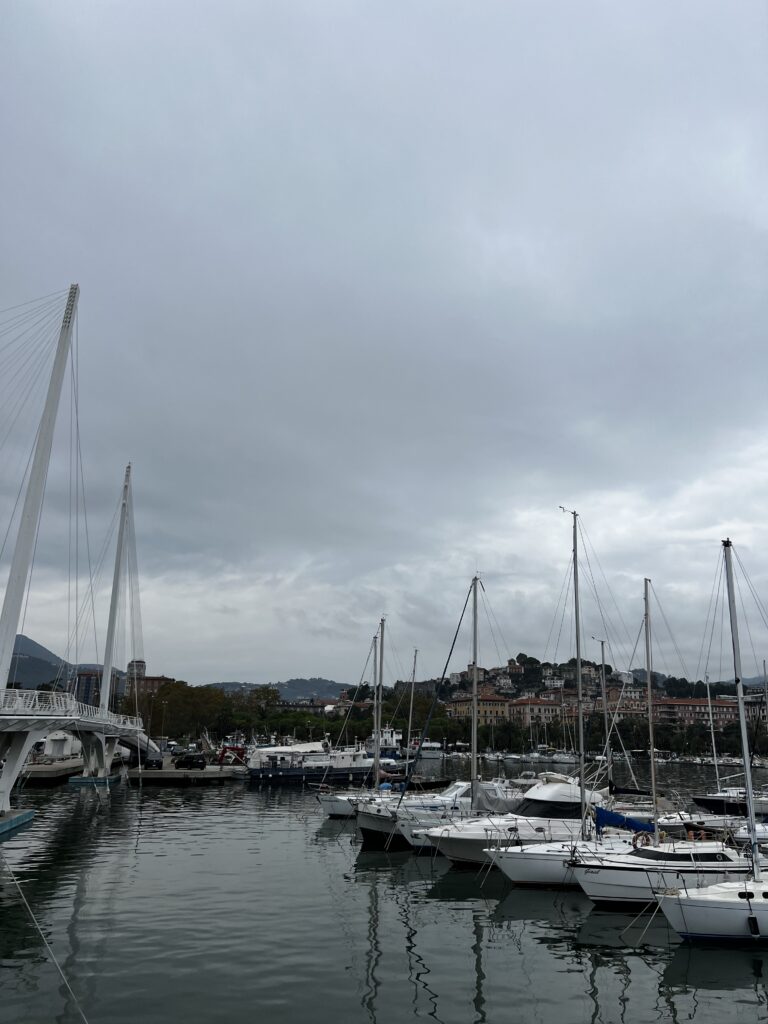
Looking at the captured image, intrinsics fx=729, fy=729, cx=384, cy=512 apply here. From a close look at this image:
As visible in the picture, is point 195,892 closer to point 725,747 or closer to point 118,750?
point 118,750

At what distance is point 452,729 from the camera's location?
159m

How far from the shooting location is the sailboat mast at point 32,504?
32906mm

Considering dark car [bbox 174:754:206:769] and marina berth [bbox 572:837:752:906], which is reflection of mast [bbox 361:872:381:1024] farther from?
dark car [bbox 174:754:206:769]

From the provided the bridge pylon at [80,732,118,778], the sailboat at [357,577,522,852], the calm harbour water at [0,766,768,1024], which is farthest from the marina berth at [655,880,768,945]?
the bridge pylon at [80,732,118,778]

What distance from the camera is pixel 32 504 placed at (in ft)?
114

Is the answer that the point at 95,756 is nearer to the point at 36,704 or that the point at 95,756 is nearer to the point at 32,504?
the point at 36,704

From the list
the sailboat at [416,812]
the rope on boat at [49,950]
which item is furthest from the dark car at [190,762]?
the rope on boat at [49,950]

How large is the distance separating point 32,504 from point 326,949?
2515 cm

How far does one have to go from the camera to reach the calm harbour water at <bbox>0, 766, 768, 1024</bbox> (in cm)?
1497

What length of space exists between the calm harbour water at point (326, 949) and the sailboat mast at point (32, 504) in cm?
926

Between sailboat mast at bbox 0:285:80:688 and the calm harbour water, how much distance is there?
9.26 m

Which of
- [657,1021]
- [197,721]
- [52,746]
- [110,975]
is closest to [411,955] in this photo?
[657,1021]

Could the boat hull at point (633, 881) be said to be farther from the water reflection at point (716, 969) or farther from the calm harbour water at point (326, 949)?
the water reflection at point (716, 969)

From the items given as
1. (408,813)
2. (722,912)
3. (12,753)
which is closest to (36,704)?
(12,753)
